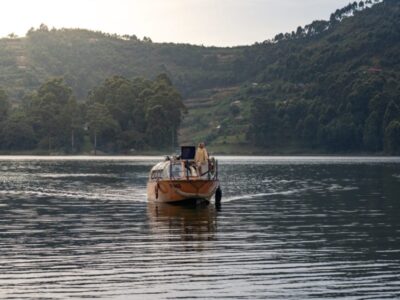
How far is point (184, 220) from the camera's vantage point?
2105 inches

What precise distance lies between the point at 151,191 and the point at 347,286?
43.8m

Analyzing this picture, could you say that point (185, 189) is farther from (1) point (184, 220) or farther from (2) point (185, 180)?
(1) point (184, 220)

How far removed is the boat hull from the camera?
65.4 metres

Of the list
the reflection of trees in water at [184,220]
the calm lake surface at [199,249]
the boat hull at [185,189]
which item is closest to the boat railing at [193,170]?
the boat hull at [185,189]

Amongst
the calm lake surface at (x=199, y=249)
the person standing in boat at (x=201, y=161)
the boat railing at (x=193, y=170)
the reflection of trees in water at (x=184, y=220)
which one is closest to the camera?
the calm lake surface at (x=199, y=249)

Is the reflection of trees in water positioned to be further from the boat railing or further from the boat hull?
the boat railing

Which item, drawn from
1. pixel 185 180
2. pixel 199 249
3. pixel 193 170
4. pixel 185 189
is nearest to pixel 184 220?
pixel 185 180

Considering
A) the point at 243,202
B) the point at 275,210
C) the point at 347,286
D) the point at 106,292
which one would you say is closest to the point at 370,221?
the point at 275,210

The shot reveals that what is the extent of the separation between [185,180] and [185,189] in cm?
75

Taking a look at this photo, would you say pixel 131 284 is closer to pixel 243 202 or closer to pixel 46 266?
pixel 46 266

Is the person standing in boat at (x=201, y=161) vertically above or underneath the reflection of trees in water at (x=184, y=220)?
above

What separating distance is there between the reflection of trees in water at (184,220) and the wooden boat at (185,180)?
0.76 m

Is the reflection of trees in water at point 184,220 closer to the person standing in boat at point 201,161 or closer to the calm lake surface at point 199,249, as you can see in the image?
the calm lake surface at point 199,249

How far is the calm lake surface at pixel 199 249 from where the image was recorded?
28172 millimetres
